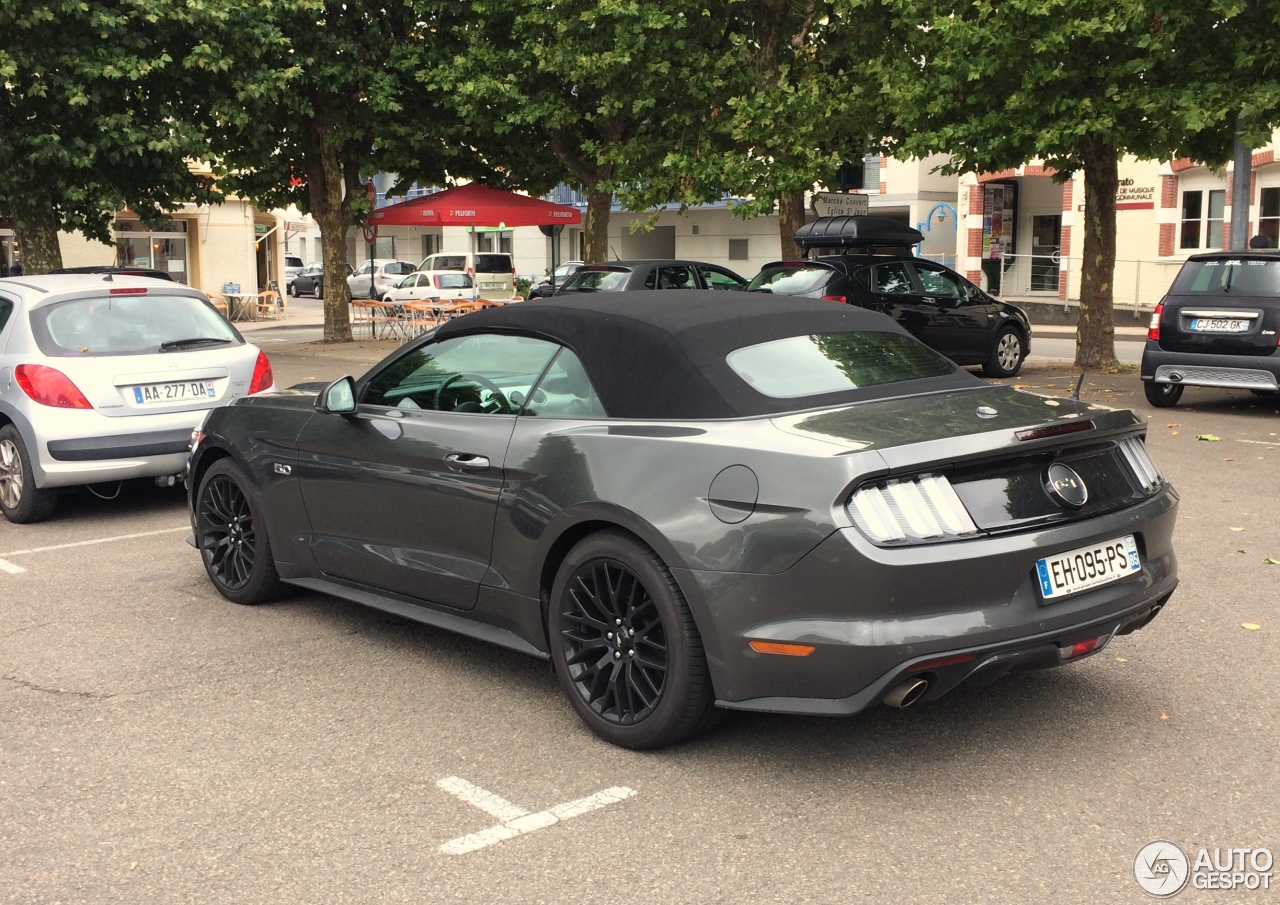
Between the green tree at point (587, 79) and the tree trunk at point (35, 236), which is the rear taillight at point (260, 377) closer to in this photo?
the green tree at point (587, 79)

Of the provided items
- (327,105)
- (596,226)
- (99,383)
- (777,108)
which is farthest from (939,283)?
(327,105)

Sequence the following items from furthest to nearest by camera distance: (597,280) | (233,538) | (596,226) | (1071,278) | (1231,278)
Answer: (1071,278)
(596,226)
(597,280)
(1231,278)
(233,538)

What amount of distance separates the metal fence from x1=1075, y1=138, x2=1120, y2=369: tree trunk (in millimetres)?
12722

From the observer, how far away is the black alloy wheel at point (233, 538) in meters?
6.21

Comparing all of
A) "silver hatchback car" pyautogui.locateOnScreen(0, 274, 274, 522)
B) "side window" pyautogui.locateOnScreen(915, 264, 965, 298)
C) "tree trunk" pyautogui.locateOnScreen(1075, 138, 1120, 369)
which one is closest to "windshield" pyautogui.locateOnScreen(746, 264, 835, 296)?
"side window" pyautogui.locateOnScreen(915, 264, 965, 298)

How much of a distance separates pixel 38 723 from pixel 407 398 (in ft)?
6.03

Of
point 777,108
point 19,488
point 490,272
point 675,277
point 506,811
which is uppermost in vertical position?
point 777,108

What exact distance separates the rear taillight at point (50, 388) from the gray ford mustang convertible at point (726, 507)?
11.3 feet

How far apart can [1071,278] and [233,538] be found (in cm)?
3213

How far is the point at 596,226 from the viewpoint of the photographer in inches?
1000

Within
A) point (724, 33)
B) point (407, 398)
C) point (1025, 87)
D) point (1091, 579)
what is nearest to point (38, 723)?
point (407, 398)

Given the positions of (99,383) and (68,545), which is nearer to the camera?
(68,545)

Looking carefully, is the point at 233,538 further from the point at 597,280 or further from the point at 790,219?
the point at 790,219

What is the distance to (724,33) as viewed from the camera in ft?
72.3
